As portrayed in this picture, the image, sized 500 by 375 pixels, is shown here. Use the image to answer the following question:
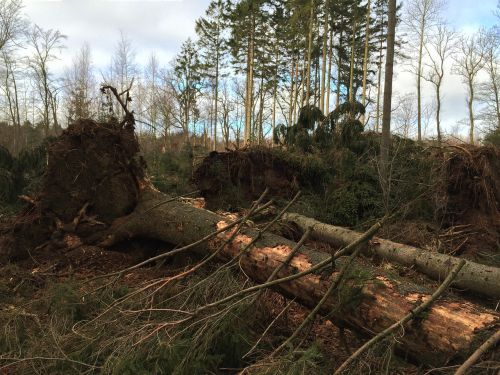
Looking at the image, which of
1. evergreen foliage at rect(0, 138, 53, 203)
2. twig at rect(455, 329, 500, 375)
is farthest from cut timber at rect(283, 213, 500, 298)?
evergreen foliage at rect(0, 138, 53, 203)

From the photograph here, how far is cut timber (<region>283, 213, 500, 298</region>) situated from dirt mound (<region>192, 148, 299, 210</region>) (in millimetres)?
2332

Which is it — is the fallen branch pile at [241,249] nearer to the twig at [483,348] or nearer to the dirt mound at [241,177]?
the twig at [483,348]

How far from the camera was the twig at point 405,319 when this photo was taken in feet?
6.98

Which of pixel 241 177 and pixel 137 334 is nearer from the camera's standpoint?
pixel 137 334

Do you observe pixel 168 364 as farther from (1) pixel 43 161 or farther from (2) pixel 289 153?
(1) pixel 43 161

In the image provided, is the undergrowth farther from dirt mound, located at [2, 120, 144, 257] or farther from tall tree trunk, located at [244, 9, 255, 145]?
tall tree trunk, located at [244, 9, 255, 145]

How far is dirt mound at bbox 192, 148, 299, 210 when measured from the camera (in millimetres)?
9125

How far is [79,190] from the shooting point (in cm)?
544

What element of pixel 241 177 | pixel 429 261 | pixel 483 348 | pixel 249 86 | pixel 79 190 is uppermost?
pixel 249 86

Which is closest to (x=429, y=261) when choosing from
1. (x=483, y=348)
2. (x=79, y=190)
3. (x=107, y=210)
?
(x=483, y=348)

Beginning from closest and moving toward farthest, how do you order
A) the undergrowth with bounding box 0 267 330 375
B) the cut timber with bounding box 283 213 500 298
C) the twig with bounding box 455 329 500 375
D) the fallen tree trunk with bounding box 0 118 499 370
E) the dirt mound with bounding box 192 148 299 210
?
the twig with bounding box 455 329 500 375, the undergrowth with bounding box 0 267 330 375, the cut timber with bounding box 283 213 500 298, the fallen tree trunk with bounding box 0 118 499 370, the dirt mound with bounding box 192 148 299 210

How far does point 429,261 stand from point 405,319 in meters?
3.14

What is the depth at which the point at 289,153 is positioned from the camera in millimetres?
9836

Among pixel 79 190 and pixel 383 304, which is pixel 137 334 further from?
pixel 79 190
